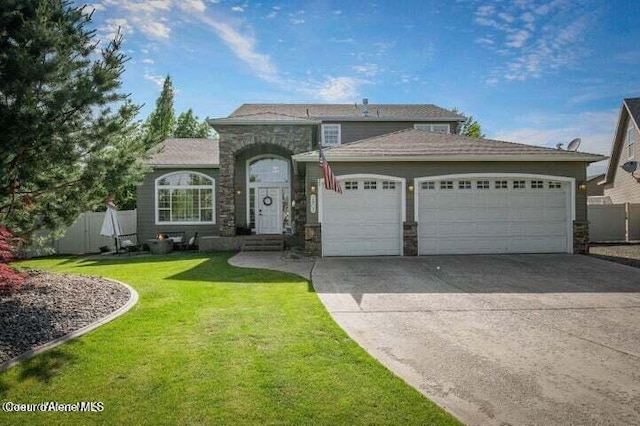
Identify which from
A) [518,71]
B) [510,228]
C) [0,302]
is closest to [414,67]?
[518,71]

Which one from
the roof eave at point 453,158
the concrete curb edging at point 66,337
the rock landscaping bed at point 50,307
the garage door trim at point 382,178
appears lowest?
the concrete curb edging at point 66,337

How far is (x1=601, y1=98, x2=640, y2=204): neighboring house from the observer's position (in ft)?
64.6

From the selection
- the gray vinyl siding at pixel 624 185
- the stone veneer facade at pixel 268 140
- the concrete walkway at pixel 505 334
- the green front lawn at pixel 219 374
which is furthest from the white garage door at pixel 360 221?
the gray vinyl siding at pixel 624 185

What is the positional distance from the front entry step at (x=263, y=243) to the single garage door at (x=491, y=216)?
5636 mm

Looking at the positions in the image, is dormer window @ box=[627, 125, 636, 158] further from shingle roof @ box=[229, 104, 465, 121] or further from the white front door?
the white front door

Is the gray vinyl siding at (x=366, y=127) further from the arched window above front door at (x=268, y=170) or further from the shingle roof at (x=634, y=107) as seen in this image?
the shingle roof at (x=634, y=107)

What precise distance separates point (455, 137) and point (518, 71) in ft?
10.9

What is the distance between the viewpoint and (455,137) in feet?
46.5

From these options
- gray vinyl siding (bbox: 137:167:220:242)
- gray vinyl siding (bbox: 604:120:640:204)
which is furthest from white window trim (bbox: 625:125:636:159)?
gray vinyl siding (bbox: 137:167:220:242)

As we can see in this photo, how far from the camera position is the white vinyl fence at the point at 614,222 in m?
17.6

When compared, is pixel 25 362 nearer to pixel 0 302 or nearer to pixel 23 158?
pixel 0 302

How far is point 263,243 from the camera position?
15.1 meters

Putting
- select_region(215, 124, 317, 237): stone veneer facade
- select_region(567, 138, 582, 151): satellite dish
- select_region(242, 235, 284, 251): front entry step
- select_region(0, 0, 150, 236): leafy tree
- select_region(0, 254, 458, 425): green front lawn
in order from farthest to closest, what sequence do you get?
select_region(215, 124, 317, 237): stone veneer facade
select_region(242, 235, 284, 251): front entry step
select_region(567, 138, 582, 151): satellite dish
select_region(0, 0, 150, 236): leafy tree
select_region(0, 254, 458, 425): green front lawn

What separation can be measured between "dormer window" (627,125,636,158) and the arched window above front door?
18166 mm
